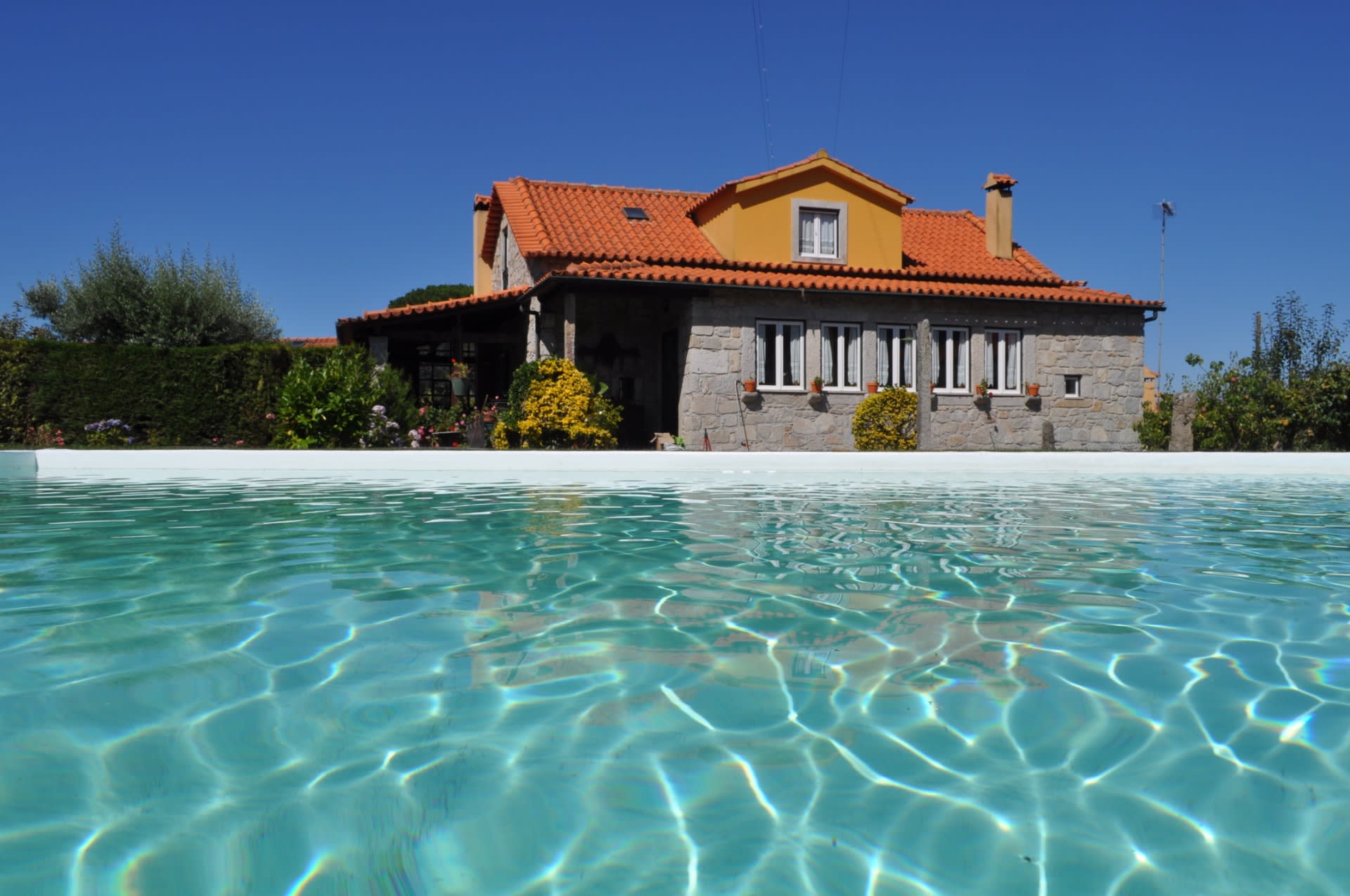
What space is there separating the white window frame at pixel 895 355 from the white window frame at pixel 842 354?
1.42 ft

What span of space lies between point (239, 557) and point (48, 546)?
1584mm

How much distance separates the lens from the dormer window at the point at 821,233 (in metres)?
20.4

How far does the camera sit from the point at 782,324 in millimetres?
18547

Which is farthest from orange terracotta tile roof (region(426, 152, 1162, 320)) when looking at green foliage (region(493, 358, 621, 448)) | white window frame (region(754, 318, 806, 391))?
green foliage (region(493, 358, 621, 448))

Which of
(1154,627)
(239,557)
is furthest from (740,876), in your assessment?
(239,557)

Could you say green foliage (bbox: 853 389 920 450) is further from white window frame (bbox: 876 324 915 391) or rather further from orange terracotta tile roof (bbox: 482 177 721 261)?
orange terracotta tile roof (bbox: 482 177 721 261)

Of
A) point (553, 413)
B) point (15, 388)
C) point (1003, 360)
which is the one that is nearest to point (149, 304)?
point (15, 388)

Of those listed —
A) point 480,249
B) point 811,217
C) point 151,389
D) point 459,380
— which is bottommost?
point 151,389

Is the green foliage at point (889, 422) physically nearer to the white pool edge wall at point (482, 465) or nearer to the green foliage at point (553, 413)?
the white pool edge wall at point (482, 465)

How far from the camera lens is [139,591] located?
489 centimetres

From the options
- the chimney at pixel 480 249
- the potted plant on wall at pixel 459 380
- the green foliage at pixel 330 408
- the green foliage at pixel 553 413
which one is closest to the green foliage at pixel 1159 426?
the green foliage at pixel 553 413

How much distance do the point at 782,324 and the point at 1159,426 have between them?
808 cm

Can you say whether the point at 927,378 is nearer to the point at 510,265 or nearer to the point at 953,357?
the point at 953,357

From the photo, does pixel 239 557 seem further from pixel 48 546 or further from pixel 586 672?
pixel 586 672
